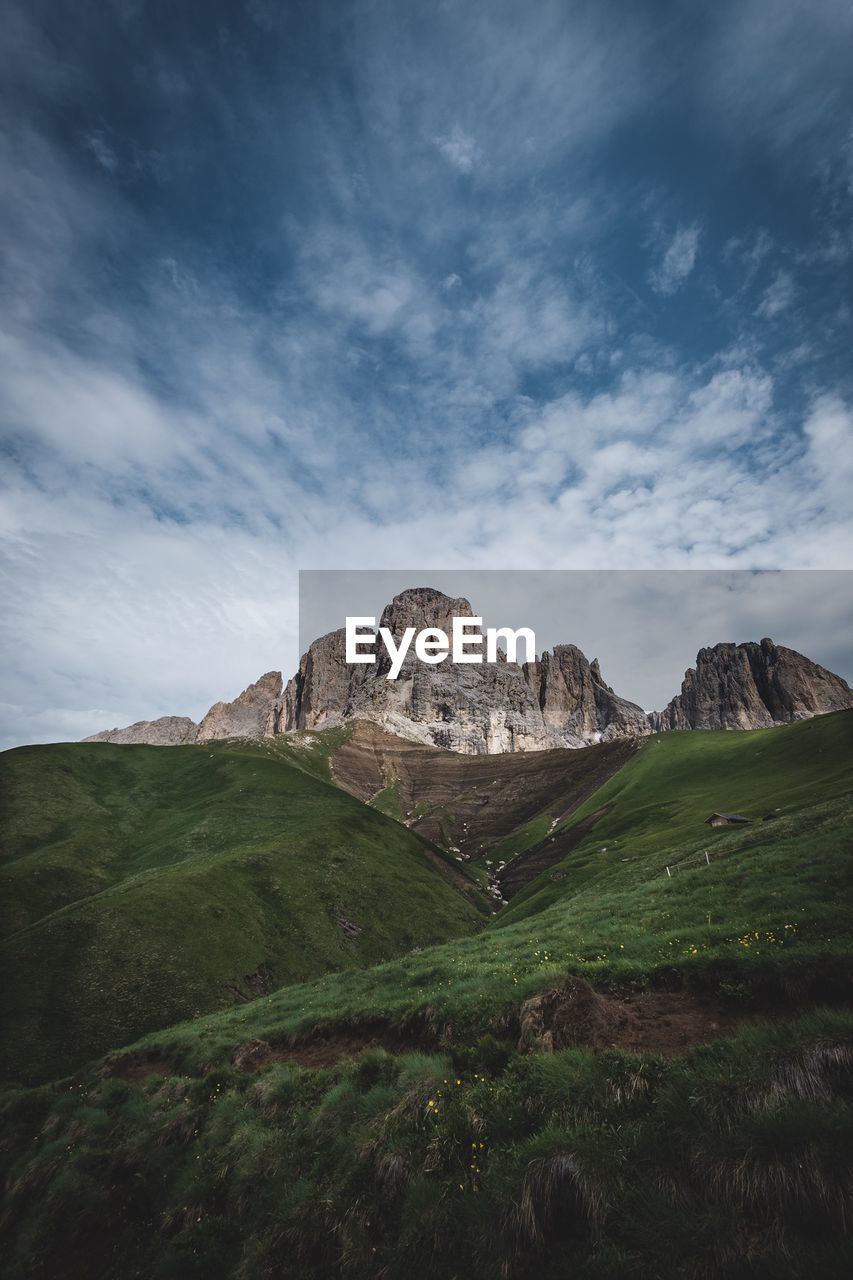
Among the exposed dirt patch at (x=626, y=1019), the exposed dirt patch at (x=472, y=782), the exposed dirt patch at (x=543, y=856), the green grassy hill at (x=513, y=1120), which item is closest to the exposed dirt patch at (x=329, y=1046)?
the green grassy hill at (x=513, y=1120)

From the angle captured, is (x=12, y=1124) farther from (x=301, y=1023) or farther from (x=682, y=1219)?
(x=682, y=1219)

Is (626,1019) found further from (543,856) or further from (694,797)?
(543,856)

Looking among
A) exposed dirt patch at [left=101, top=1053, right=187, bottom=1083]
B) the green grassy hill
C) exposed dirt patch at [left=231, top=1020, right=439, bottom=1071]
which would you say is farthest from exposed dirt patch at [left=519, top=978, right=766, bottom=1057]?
exposed dirt patch at [left=101, top=1053, right=187, bottom=1083]

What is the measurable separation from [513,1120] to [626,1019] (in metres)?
3.99

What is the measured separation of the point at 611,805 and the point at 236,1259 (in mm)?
95846

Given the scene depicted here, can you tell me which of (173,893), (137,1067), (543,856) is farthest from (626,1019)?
(543,856)

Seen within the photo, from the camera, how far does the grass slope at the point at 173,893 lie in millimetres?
39344

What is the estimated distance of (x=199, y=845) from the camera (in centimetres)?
7525

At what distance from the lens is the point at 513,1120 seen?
945 centimetres

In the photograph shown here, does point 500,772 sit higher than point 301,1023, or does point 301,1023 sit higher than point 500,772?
point 500,772

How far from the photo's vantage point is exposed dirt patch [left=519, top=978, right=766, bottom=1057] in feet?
35.8

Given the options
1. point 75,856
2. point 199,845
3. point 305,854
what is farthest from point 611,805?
point 75,856

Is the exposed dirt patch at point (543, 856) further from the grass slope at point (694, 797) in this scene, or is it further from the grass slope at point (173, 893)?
the grass slope at point (173, 893)

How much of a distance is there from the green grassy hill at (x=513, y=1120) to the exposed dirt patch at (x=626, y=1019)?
0.06 meters
